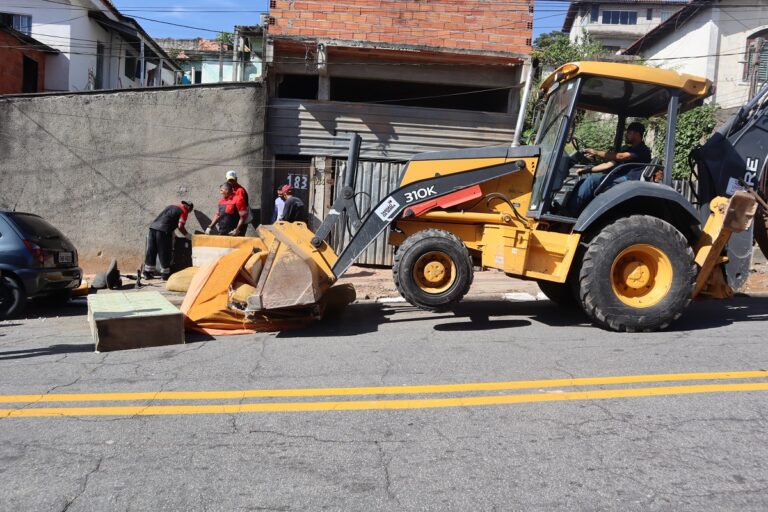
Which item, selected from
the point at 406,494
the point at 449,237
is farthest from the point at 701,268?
the point at 406,494

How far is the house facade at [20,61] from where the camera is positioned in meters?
17.2

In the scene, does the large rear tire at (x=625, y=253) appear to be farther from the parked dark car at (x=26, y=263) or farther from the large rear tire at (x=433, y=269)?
the parked dark car at (x=26, y=263)

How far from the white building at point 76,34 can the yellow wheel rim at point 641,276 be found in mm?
17269

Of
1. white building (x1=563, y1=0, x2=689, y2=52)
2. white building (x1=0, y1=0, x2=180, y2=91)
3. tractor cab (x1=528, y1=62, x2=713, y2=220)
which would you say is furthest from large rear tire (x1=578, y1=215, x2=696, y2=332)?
white building (x1=563, y1=0, x2=689, y2=52)

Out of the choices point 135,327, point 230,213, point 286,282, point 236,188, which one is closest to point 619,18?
point 236,188

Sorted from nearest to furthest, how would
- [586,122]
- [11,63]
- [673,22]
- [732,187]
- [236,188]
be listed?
[732,187] → [586,122] → [236,188] → [11,63] → [673,22]

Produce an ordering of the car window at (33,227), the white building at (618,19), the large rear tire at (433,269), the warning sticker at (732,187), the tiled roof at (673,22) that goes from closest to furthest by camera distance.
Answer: the large rear tire at (433,269) < the warning sticker at (732,187) < the car window at (33,227) < the tiled roof at (673,22) < the white building at (618,19)

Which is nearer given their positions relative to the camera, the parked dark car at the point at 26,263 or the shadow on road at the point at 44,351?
the shadow on road at the point at 44,351

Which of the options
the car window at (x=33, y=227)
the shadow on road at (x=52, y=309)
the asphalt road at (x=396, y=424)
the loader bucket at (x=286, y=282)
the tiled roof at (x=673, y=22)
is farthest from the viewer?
the tiled roof at (x=673, y=22)

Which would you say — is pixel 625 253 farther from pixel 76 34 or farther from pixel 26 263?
pixel 76 34

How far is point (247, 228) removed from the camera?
1324 centimetres

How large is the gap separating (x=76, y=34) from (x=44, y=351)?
1712cm

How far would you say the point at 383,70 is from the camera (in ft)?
45.5

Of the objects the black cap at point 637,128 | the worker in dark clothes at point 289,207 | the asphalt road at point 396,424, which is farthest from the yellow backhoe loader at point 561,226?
the worker in dark clothes at point 289,207
